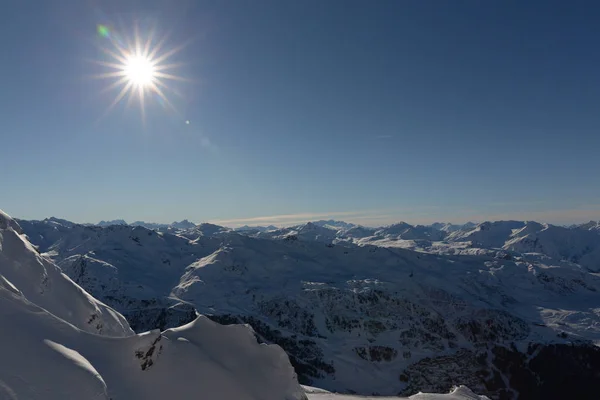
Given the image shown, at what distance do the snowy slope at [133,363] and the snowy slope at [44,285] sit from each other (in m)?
11.0

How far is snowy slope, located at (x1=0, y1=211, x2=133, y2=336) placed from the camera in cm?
4156

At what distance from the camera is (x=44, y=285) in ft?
147

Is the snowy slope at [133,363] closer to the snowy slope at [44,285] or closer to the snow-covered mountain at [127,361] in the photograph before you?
the snow-covered mountain at [127,361]

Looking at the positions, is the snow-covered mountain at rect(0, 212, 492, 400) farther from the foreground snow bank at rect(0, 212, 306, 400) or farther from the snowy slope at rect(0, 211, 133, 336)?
the snowy slope at rect(0, 211, 133, 336)

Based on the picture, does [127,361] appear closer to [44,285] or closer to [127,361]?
[127,361]

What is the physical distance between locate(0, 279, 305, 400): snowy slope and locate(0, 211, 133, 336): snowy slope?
11.0 metres

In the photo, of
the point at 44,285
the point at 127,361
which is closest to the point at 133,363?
the point at 127,361

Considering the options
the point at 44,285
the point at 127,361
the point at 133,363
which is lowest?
the point at 133,363

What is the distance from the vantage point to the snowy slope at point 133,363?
Result: 18359 mm

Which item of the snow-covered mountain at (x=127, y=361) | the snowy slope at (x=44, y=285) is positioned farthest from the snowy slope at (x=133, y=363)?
the snowy slope at (x=44, y=285)

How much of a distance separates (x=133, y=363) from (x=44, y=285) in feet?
95.9

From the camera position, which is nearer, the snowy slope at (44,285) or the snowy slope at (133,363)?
the snowy slope at (133,363)

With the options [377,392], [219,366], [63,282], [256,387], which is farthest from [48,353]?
[377,392]

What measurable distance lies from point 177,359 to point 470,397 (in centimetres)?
3886
